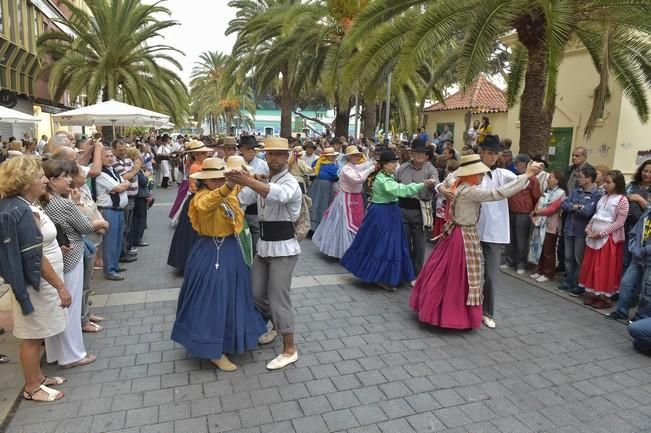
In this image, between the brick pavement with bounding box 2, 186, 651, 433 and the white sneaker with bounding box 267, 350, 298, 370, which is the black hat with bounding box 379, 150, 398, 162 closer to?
the brick pavement with bounding box 2, 186, 651, 433

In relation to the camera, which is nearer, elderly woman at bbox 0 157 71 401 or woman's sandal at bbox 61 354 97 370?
elderly woman at bbox 0 157 71 401

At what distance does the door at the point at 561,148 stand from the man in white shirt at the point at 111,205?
1294 cm

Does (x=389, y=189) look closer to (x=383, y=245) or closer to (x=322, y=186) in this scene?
(x=383, y=245)

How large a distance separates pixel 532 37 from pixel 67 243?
7.44m

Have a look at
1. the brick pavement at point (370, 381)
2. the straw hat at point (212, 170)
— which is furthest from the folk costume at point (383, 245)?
the straw hat at point (212, 170)

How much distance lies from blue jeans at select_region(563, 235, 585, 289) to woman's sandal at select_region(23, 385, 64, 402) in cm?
590

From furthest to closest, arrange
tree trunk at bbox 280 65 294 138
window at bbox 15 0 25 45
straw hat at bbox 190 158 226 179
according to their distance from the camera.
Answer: window at bbox 15 0 25 45 < tree trunk at bbox 280 65 294 138 < straw hat at bbox 190 158 226 179

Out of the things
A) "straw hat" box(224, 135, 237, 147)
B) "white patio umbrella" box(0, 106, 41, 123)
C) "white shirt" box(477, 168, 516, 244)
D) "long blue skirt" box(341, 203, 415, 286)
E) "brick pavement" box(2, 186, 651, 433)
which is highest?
"white patio umbrella" box(0, 106, 41, 123)

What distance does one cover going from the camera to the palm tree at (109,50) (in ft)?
55.4

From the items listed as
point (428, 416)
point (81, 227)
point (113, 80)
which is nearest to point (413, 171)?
point (428, 416)

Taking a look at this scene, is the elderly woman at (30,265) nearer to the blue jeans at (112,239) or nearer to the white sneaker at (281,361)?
the white sneaker at (281,361)

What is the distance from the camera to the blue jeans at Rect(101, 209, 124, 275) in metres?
6.23

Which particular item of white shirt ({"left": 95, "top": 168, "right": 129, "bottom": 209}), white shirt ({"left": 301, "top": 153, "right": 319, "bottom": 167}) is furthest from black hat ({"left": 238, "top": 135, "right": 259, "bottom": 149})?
white shirt ({"left": 301, "top": 153, "right": 319, "bottom": 167})

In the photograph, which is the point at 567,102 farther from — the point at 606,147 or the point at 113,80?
the point at 113,80
